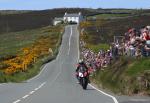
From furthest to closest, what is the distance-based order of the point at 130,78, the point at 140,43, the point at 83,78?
1. the point at 83,78
2. the point at 140,43
3. the point at 130,78

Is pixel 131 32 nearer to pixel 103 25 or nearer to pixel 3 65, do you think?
pixel 3 65

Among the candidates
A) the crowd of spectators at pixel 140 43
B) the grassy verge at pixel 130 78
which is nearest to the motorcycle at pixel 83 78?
the grassy verge at pixel 130 78

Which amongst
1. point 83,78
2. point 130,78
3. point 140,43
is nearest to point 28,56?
point 83,78

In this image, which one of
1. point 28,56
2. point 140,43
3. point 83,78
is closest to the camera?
point 140,43

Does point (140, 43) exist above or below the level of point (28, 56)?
above

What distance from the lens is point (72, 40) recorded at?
14300 cm

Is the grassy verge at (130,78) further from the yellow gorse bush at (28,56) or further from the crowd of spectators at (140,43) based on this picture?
the yellow gorse bush at (28,56)

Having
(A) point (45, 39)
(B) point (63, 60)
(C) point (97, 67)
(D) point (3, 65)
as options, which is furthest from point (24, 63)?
(A) point (45, 39)

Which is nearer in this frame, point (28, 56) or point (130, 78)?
point (130, 78)

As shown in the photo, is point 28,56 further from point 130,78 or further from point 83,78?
point 130,78

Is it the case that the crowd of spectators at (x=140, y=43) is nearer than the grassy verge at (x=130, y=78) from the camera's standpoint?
No

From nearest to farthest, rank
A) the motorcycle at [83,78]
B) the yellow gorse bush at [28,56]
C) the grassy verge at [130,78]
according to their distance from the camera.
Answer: the grassy verge at [130,78] → the motorcycle at [83,78] → the yellow gorse bush at [28,56]

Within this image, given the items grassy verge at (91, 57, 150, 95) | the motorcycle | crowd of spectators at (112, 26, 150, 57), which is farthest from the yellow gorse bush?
crowd of spectators at (112, 26, 150, 57)

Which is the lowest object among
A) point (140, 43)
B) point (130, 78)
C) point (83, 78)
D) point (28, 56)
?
point (28, 56)
